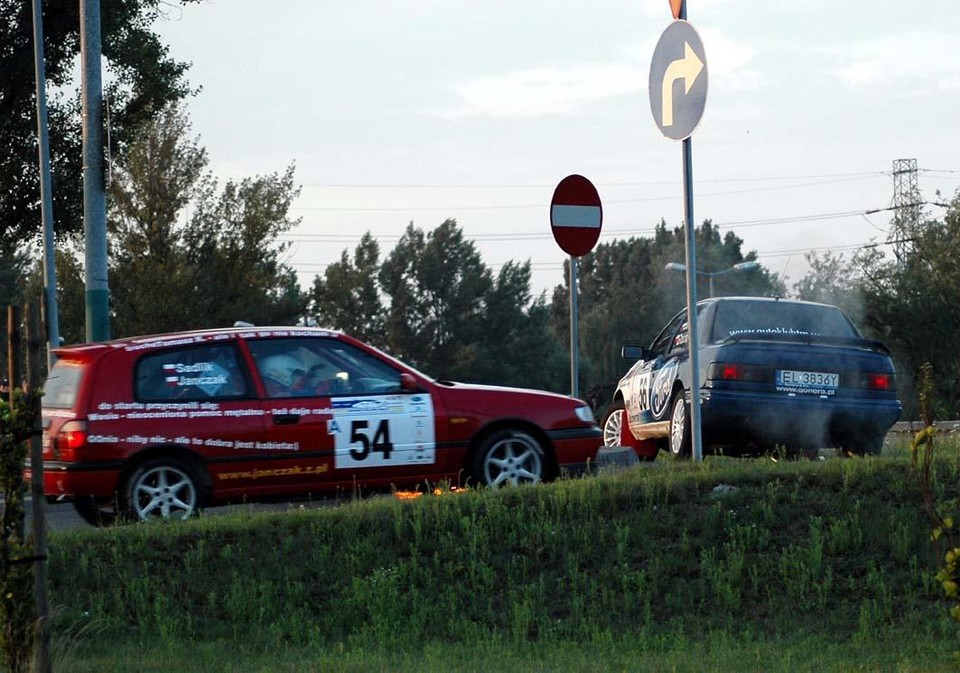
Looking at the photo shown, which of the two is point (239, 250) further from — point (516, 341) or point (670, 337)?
point (516, 341)

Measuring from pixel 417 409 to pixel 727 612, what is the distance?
13.1 ft

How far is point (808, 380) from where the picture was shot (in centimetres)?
1305

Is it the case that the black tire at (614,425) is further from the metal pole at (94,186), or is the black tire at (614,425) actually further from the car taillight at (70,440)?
the car taillight at (70,440)

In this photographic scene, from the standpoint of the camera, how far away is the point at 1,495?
693 cm

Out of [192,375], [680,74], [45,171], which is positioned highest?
[45,171]

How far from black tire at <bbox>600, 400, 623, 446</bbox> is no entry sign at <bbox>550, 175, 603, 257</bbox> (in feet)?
12.0

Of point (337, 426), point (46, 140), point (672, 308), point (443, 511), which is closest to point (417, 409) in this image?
point (337, 426)

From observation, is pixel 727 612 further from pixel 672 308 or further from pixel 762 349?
pixel 672 308

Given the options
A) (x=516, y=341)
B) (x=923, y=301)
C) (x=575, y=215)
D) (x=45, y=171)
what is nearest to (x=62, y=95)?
(x=45, y=171)

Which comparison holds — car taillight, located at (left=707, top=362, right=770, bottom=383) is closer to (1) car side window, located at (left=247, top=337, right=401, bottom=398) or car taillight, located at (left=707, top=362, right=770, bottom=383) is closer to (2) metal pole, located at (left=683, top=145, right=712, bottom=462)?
(2) metal pole, located at (left=683, top=145, right=712, bottom=462)

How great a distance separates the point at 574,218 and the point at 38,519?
24.9ft

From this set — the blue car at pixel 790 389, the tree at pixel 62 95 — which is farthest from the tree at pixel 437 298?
the blue car at pixel 790 389

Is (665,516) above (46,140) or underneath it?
underneath

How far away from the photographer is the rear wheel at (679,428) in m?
13.6
